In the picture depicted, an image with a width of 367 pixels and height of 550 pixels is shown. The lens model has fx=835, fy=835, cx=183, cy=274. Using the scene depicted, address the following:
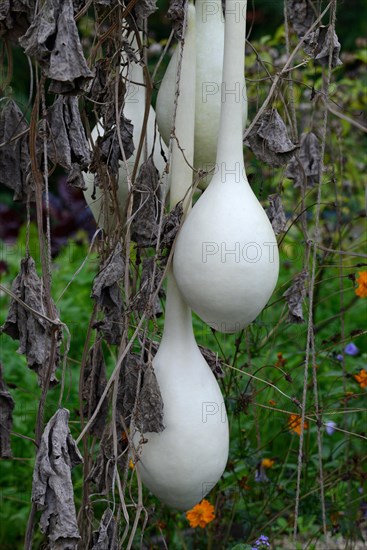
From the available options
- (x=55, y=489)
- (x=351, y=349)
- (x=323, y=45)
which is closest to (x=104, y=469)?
(x=55, y=489)

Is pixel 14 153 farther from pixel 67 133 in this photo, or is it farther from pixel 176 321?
pixel 176 321

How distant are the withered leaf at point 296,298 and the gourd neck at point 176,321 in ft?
0.84

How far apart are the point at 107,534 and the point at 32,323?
33 centimetres

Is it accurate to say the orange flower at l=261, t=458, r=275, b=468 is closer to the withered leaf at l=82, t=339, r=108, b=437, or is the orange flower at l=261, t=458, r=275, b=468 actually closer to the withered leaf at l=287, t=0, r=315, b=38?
the withered leaf at l=82, t=339, r=108, b=437

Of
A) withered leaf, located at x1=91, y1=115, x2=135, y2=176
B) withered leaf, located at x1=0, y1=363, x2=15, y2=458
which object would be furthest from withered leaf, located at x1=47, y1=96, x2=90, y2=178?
withered leaf, located at x1=0, y1=363, x2=15, y2=458

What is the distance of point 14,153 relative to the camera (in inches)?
51.6

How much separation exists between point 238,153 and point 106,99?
0.25m

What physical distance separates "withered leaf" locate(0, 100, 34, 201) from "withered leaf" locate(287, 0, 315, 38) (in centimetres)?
52

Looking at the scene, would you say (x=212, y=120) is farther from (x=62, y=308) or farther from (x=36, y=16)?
(x=62, y=308)

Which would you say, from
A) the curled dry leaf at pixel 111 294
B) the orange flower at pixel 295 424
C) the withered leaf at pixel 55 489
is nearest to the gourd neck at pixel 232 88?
the curled dry leaf at pixel 111 294

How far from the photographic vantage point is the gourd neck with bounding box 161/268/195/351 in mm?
1252

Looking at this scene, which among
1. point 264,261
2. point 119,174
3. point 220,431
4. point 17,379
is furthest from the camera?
point 17,379

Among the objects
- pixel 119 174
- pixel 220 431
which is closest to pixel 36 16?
pixel 119 174

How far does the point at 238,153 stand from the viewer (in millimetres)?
1153
